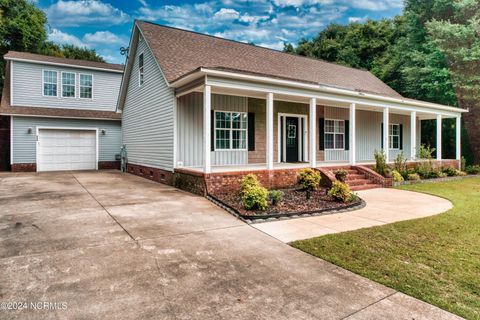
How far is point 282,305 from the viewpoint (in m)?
2.71

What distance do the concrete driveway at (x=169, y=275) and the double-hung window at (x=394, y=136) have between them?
13.7 metres

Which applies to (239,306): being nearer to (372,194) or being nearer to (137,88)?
(372,194)

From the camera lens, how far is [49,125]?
576 inches

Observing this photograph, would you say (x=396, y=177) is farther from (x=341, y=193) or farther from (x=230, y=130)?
(x=230, y=130)

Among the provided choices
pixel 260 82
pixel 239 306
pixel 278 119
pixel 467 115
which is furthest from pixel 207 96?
pixel 467 115

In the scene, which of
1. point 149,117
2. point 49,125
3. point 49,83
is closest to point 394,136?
point 149,117

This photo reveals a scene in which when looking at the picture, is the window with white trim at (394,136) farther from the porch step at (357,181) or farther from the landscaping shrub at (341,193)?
the landscaping shrub at (341,193)

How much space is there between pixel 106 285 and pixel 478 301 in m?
3.70

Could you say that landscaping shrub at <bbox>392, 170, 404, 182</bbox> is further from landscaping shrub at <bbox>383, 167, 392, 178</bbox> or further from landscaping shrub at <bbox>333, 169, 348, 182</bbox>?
landscaping shrub at <bbox>333, 169, 348, 182</bbox>

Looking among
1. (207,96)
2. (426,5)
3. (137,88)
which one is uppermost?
(426,5)

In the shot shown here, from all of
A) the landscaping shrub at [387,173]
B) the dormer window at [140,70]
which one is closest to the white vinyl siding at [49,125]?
the dormer window at [140,70]

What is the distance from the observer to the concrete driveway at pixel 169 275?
262 cm

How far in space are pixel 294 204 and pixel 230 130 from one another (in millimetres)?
4758

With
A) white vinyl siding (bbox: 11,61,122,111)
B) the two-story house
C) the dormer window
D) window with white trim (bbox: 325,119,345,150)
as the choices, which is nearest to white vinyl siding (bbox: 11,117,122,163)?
the two-story house
